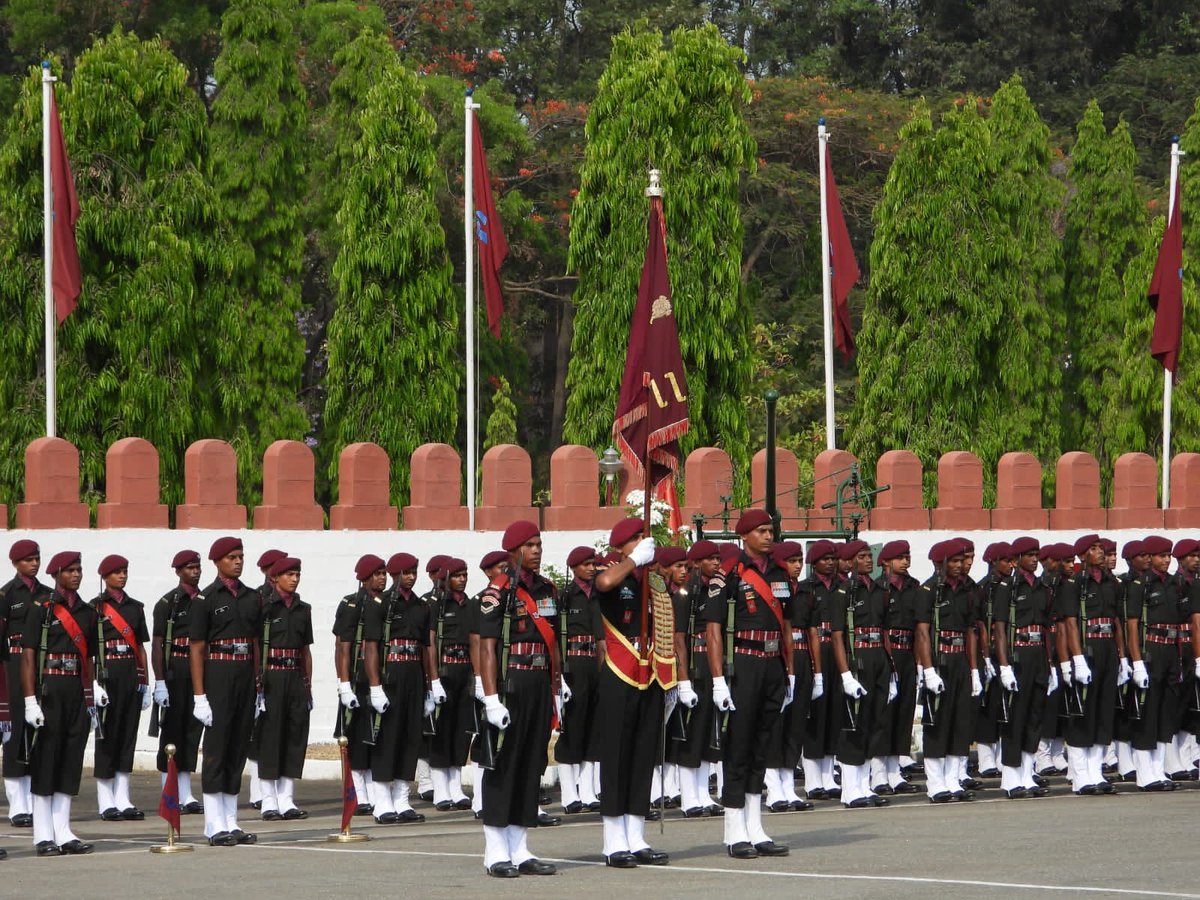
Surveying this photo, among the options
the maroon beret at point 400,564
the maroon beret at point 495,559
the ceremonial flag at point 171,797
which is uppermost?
the maroon beret at point 400,564

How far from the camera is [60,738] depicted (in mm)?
13258

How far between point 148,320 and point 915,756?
1155 cm

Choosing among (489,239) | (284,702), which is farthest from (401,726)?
(489,239)

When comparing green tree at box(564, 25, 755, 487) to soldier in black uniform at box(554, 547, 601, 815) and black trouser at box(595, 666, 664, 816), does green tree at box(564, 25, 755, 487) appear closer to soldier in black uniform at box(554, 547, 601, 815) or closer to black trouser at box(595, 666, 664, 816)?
soldier in black uniform at box(554, 547, 601, 815)

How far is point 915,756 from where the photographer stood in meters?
18.5

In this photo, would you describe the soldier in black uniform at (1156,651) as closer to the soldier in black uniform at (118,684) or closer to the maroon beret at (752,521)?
the maroon beret at (752,521)

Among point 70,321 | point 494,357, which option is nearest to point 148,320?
point 70,321

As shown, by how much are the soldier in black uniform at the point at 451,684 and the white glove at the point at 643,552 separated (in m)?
4.18

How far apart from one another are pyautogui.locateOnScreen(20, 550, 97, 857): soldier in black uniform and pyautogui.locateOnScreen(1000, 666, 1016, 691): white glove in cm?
641

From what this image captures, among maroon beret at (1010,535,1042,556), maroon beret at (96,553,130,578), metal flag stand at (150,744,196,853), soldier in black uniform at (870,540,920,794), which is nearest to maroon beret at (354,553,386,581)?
maroon beret at (96,553,130,578)

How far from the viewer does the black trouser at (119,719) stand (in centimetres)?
1538

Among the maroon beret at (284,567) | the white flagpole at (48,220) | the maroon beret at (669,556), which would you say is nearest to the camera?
the maroon beret at (669,556)

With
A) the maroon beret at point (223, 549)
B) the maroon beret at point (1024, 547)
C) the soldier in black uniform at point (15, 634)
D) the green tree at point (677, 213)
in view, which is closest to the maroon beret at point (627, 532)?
the maroon beret at point (223, 549)

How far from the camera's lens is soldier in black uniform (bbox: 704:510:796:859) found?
38.9ft
